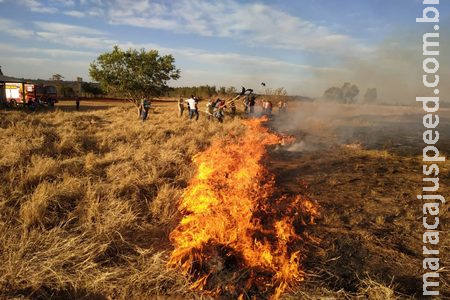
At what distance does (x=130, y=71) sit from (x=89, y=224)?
18.3 meters

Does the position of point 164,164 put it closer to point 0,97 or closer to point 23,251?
point 23,251

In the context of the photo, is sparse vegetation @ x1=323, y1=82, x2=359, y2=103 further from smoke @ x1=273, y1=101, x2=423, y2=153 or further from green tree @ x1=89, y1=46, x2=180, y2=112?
green tree @ x1=89, y1=46, x2=180, y2=112

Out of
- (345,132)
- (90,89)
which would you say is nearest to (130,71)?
(345,132)

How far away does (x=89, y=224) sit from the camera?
528cm

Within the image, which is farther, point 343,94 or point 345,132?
point 343,94

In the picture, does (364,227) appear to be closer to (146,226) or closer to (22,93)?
(146,226)

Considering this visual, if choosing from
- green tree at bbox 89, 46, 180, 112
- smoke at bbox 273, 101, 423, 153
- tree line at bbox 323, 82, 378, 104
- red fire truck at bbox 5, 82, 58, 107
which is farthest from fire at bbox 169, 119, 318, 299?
tree line at bbox 323, 82, 378, 104

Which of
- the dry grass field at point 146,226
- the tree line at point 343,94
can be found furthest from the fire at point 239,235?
the tree line at point 343,94

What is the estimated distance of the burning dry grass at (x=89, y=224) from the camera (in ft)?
13.1

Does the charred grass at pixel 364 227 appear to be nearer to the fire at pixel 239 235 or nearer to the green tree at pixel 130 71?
the fire at pixel 239 235

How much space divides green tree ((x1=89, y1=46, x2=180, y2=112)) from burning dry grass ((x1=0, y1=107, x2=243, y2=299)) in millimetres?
12880

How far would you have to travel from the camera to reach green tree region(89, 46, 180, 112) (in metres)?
21.7

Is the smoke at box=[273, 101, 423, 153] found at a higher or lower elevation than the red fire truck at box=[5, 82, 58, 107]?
lower

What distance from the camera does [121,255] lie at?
15.2 feet
